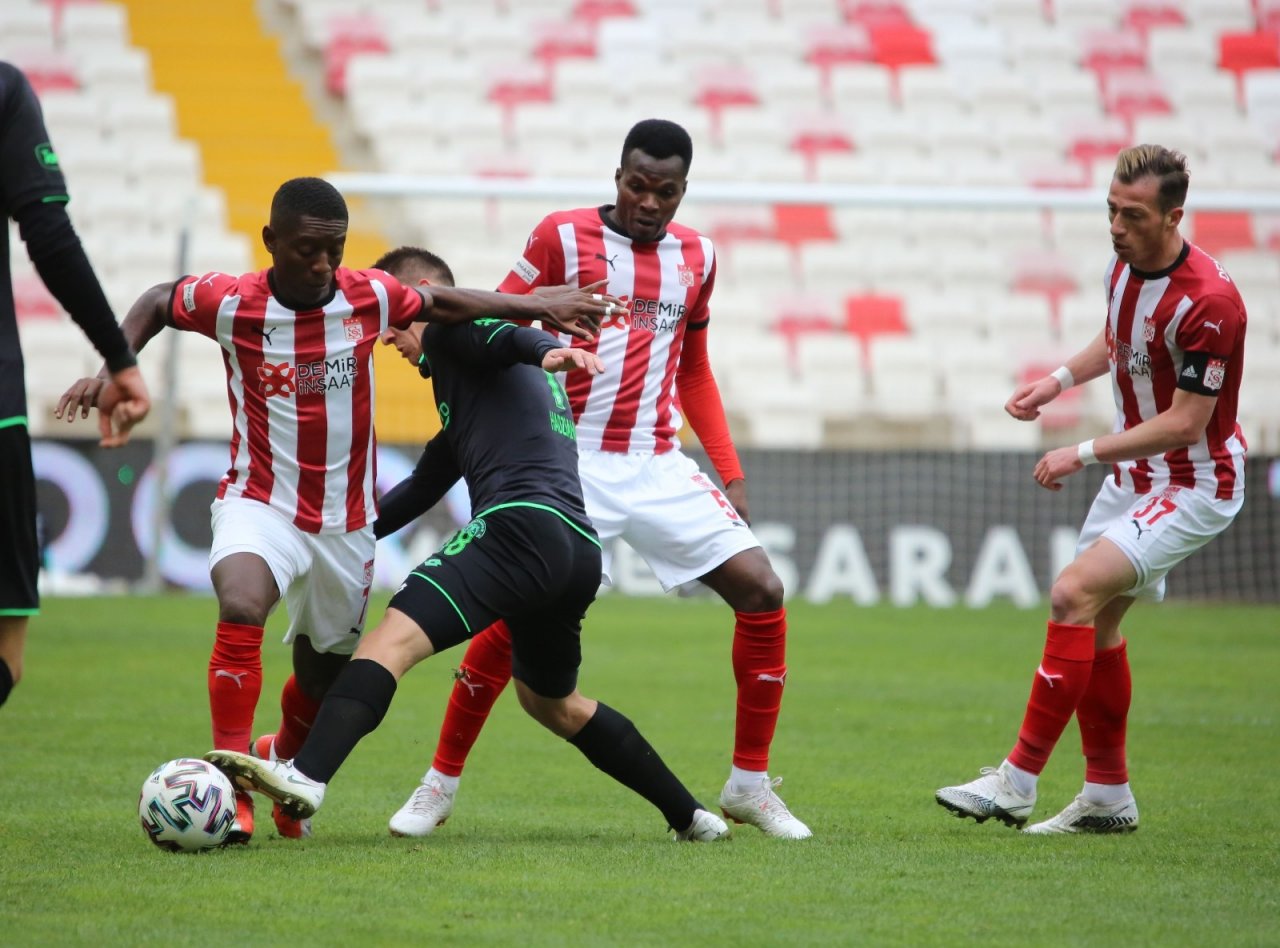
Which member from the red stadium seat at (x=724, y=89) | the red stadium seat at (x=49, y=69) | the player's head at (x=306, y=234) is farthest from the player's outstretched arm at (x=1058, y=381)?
the red stadium seat at (x=49, y=69)

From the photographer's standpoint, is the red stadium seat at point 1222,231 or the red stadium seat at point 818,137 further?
the red stadium seat at point 818,137

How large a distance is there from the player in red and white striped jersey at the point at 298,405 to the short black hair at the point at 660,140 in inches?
27.8

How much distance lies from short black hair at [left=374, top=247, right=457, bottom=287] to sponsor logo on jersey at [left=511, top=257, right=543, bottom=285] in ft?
1.19

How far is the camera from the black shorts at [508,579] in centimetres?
470

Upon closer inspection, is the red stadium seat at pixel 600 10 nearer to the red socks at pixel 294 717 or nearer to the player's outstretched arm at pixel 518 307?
the player's outstretched arm at pixel 518 307

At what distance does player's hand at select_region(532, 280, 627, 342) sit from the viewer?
16.8 ft

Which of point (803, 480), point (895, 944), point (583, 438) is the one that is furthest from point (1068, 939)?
point (803, 480)

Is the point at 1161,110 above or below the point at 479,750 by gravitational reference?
above

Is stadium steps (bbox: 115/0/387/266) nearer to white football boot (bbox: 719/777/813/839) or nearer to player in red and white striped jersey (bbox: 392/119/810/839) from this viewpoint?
player in red and white striped jersey (bbox: 392/119/810/839)

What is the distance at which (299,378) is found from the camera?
517 centimetres

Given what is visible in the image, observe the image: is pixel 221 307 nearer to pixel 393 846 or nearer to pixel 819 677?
pixel 393 846

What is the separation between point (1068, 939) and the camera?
3.86 meters

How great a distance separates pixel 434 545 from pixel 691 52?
9.78 metres

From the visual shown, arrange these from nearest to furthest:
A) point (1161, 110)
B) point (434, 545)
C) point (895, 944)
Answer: point (895, 944) → point (434, 545) → point (1161, 110)
